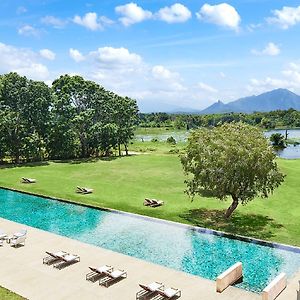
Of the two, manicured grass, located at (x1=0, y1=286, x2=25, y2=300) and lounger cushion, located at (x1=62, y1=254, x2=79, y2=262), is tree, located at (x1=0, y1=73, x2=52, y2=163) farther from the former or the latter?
manicured grass, located at (x1=0, y1=286, x2=25, y2=300)

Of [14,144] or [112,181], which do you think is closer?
[112,181]

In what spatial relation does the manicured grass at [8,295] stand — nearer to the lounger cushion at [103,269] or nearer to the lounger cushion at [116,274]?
the lounger cushion at [103,269]

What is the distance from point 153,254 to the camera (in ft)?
63.9

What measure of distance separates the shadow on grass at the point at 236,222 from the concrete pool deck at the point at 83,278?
676cm

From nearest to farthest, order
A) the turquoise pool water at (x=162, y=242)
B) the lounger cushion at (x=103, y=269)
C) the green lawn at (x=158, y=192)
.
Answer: the lounger cushion at (x=103, y=269) < the turquoise pool water at (x=162, y=242) < the green lawn at (x=158, y=192)

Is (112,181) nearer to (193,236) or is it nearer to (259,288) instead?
(193,236)

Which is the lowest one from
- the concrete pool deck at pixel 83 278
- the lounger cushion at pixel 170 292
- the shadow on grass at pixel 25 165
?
the concrete pool deck at pixel 83 278

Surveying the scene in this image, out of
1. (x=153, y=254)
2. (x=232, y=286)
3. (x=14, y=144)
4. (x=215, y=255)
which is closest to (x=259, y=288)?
(x=232, y=286)

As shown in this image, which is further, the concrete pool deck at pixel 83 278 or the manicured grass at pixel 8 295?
the concrete pool deck at pixel 83 278

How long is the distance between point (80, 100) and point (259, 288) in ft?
143

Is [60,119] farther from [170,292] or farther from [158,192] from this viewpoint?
[170,292]

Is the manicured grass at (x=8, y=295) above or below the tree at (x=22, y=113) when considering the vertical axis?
below

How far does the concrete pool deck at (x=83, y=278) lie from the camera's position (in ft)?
46.5

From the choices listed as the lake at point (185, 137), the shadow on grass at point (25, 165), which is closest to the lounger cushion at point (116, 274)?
the shadow on grass at point (25, 165)
